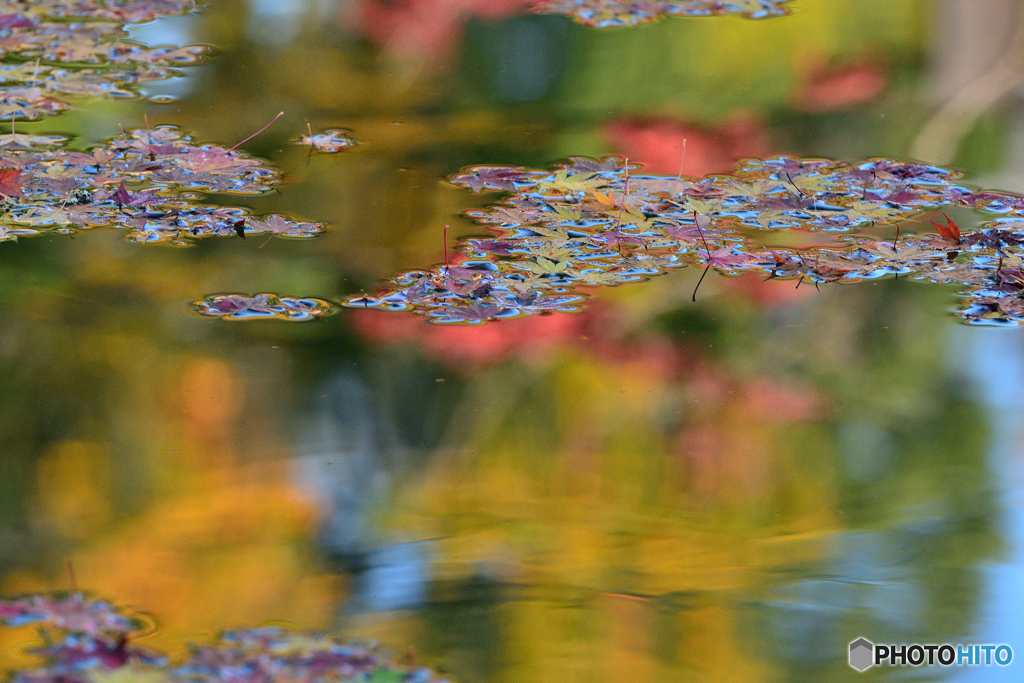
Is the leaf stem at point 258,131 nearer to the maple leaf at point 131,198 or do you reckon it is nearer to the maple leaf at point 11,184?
the maple leaf at point 131,198

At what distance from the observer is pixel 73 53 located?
9.63 feet

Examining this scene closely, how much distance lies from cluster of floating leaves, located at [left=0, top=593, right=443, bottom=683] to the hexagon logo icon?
437mm

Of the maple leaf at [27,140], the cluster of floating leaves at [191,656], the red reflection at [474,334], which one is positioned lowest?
the cluster of floating leaves at [191,656]

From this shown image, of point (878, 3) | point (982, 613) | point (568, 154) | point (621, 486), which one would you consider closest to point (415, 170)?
point (568, 154)

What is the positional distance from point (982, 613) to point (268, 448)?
892mm

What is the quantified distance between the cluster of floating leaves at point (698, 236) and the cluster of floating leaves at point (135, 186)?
37 cm

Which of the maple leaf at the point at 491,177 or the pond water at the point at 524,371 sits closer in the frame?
the pond water at the point at 524,371

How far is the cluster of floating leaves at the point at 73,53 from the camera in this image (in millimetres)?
2639

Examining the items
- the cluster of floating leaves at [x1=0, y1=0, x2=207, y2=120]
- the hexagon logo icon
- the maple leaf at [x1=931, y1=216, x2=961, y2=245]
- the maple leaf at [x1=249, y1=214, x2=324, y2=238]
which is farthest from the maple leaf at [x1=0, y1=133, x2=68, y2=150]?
the hexagon logo icon

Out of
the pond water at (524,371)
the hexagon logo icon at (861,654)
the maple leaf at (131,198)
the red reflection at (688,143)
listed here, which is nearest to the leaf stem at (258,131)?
the pond water at (524,371)

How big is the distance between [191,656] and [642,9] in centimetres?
288

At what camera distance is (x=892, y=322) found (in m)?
1.69

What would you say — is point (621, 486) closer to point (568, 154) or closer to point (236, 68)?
point (568, 154)

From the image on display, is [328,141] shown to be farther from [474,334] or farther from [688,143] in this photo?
[474,334]
